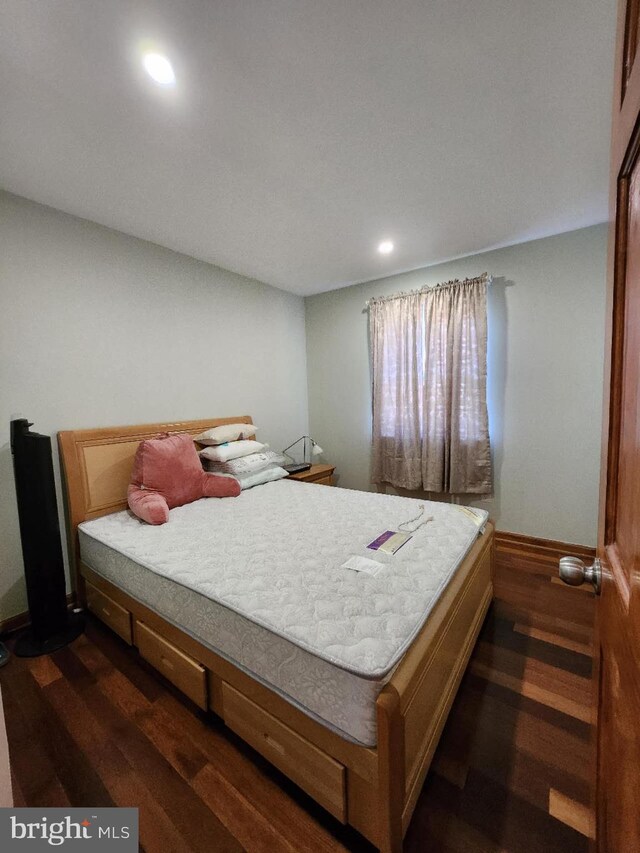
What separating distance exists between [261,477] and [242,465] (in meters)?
0.20

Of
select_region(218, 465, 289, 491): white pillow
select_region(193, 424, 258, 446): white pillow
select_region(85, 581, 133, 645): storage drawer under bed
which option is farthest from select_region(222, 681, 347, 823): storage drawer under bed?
select_region(193, 424, 258, 446): white pillow

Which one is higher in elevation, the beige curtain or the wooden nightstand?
the beige curtain

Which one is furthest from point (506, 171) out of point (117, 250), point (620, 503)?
point (117, 250)

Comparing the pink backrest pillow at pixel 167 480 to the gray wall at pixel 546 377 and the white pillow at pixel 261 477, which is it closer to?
the white pillow at pixel 261 477

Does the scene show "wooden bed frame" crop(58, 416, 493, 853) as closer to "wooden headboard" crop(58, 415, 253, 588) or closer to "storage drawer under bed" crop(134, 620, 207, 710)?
"storage drawer under bed" crop(134, 620, 207, 710)

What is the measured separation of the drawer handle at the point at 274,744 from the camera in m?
1.11

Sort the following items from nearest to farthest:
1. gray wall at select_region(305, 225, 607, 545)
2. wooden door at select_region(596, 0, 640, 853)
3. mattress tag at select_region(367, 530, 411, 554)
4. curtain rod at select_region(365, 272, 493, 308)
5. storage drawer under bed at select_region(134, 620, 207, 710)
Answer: wooden door at select_region(596, 0, 640, 853), storage drawer under bed at select_region(134, 620, 207, 710), mattress tag at select_region(367, 530, 411, 554), gray wall at select_region(305, 225, 607, 545), curtain rod at select_region(365, 272, 493, 308)

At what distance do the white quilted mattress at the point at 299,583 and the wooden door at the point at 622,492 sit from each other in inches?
19.4

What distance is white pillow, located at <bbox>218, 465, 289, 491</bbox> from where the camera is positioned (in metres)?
2.65

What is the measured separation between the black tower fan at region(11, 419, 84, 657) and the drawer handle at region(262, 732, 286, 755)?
1.38 metres

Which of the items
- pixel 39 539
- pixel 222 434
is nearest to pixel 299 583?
pixel 39 539

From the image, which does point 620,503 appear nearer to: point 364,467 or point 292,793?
point 292,793

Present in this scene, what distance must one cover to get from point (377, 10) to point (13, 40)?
121 centimetres

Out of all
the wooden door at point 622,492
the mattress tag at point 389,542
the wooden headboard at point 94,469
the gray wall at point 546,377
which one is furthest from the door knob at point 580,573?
the wooden headboard at point 94,469
